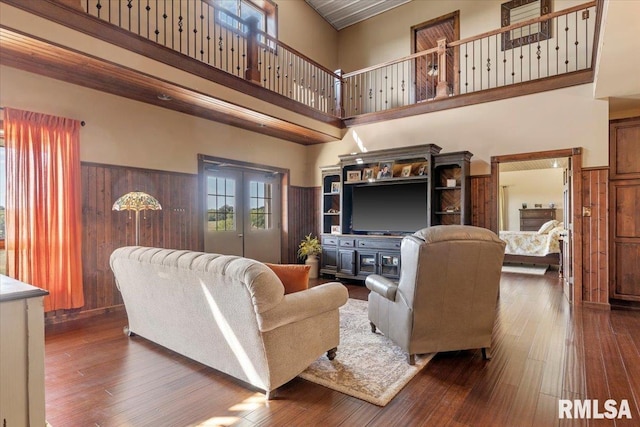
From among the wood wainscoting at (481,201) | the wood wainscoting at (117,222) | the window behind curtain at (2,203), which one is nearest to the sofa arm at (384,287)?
the wood wainscoting at (481,201)

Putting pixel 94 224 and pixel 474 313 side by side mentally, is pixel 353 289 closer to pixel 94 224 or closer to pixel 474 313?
pixel 474 313

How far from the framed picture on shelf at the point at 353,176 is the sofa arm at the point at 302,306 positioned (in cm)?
390

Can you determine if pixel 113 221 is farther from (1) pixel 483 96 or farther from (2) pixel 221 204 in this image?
(1) pixel 483 96

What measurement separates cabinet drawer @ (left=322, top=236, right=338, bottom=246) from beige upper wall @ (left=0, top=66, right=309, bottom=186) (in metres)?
2.02

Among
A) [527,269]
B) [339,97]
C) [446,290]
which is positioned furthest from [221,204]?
[527,269]

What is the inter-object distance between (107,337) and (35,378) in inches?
89.0

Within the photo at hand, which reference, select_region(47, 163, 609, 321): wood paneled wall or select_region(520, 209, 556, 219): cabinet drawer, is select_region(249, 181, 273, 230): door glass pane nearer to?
select_region(47, 163, 609, 321): wood paneled wall

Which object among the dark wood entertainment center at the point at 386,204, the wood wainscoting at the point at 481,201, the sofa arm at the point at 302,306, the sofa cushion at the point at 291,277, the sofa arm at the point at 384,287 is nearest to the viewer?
the sofa arm at the point at 302,306

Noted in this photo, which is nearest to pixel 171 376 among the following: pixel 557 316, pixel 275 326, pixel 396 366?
pixel 275 326

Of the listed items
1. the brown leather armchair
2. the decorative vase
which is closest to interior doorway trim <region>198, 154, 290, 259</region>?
the decorative vase

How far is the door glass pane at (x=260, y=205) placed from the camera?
6.38m

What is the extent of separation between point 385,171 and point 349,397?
175 inches

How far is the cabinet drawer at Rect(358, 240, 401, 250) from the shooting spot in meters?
5.60

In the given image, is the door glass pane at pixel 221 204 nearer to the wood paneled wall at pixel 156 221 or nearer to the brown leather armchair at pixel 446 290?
the wood paneled wall at pixel 156 221
